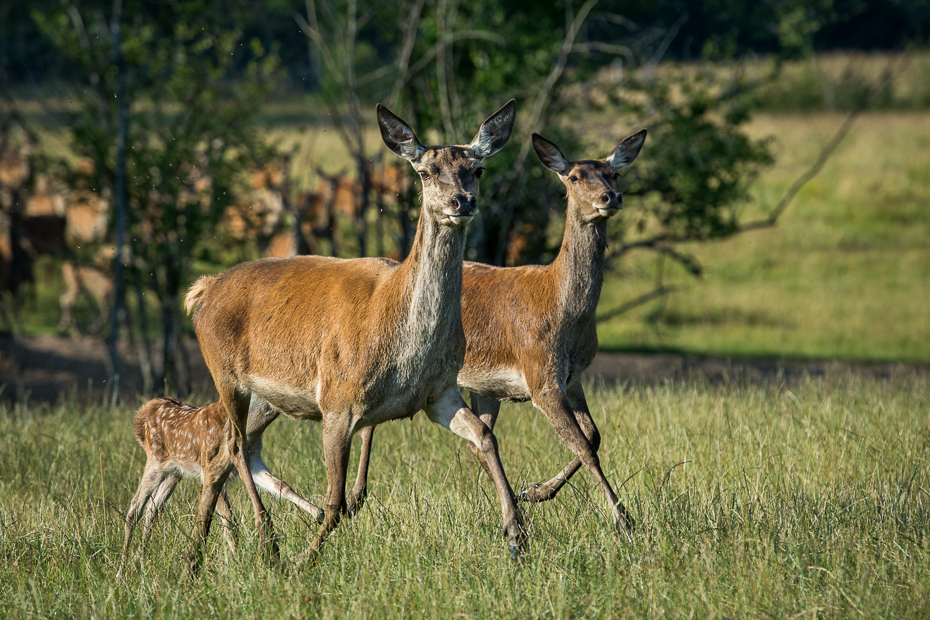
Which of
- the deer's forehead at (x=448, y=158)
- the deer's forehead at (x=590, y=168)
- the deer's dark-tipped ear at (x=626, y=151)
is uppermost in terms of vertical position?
the deer's forehead at (x=448, y=158)

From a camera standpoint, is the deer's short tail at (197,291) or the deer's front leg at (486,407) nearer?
the deer's short tail at (197,291)

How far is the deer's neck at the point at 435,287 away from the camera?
4391 mm

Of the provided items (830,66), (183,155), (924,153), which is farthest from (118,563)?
(830,66)

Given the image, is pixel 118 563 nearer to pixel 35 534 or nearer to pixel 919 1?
pixel 35 534

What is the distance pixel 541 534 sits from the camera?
4.57 meters

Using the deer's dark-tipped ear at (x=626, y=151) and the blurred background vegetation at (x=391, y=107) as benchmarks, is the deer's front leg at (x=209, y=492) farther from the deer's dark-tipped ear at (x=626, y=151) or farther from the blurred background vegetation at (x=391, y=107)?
the blurred background vegetation at (x=391, y=107)

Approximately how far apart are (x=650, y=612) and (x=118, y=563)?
2263 millimetres

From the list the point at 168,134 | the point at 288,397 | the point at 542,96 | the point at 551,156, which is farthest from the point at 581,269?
the point at 168,134

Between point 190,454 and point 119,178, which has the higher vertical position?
point 119,178

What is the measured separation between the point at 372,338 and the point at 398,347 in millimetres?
125

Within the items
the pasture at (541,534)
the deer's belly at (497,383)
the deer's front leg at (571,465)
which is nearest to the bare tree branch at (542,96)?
the pasture at (541,534)

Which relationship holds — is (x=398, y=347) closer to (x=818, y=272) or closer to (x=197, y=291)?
(x=197, y=291)

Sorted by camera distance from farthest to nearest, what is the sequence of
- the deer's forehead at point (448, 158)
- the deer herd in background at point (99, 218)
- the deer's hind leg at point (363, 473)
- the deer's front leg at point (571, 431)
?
the deer herd in background at point (99, 218) → the deer's hind leg at point (363, 473) → the deer's front leg at point (571, 431) → the deer's forehead at point (448, 158)

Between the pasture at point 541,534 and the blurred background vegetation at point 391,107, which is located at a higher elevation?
the blurred background vegetation at point 391,107
